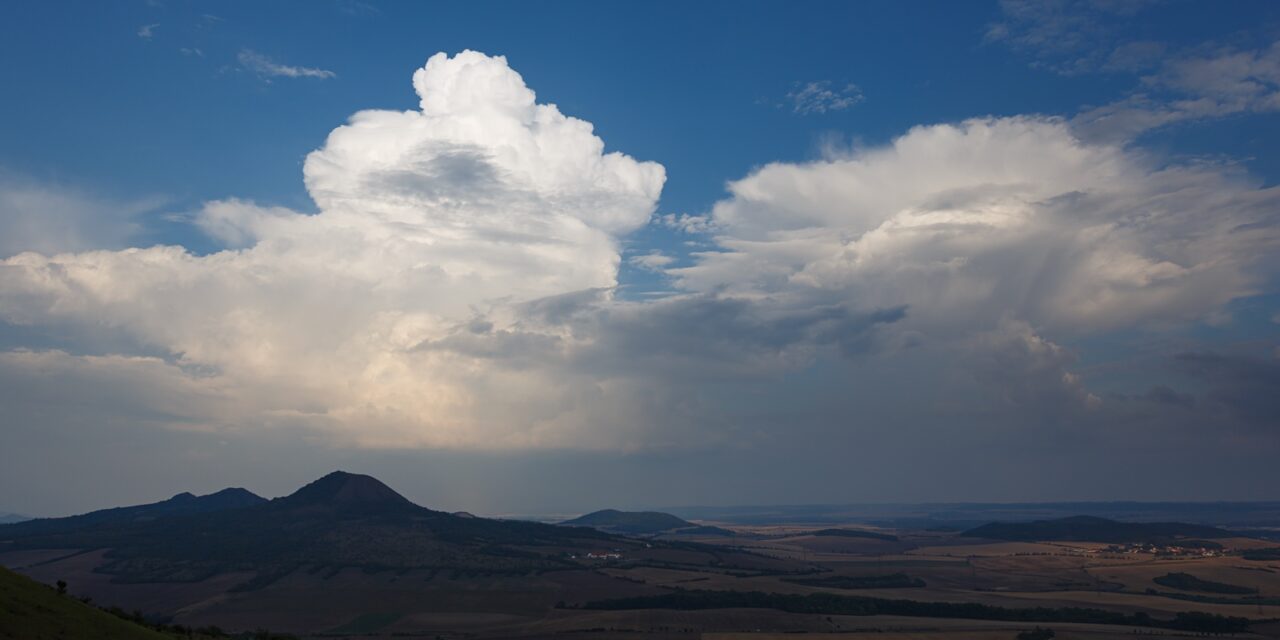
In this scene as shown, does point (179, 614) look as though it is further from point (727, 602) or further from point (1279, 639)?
point (1279, 639)

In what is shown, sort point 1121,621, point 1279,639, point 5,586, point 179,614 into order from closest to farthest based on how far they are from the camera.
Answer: point 5,586
point 1279,639
point 1121,621
point 179,614

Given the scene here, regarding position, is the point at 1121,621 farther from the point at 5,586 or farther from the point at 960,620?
the point at 5,586

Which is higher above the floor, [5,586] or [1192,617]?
[5,586]

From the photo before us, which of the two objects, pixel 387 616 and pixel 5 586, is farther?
pixel 387 616

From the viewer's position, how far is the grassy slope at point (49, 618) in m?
46.8

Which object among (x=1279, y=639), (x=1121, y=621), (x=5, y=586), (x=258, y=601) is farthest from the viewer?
(x=258, y=601)

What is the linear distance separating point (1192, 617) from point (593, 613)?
112 metres

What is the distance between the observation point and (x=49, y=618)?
49.3 meters

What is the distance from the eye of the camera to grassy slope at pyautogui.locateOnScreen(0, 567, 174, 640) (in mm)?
46812

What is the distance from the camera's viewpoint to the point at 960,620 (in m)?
168

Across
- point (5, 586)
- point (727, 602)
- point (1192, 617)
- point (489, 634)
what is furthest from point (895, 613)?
point (5, 586)

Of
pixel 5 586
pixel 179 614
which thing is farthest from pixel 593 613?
pixel 5 586

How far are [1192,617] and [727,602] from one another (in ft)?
287

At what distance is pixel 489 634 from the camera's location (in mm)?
154500
